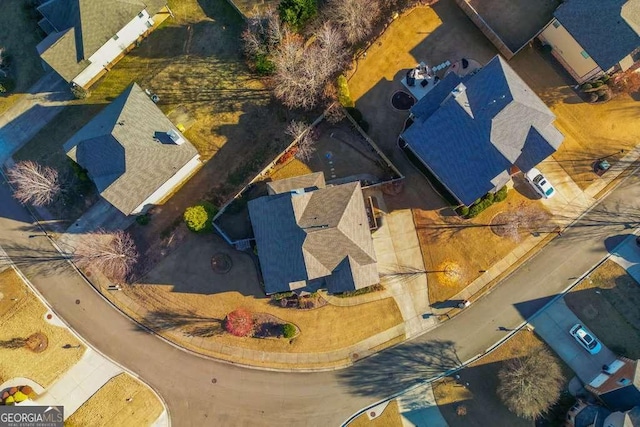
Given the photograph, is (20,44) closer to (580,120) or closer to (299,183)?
(299,183)

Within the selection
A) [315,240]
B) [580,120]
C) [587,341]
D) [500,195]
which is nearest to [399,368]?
[315,240]

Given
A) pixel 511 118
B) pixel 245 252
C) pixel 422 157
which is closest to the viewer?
pixel 511 118

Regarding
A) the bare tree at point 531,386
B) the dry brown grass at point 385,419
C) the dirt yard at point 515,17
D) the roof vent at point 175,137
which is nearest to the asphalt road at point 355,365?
the dry brown grass at point 385,419

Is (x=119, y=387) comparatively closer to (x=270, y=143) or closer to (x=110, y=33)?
(x=270, y=143)

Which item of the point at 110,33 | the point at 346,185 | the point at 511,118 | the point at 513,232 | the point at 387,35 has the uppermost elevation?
the point at 110,33

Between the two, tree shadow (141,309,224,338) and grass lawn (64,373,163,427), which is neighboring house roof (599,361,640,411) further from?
grass lawn (64,373,163,427)

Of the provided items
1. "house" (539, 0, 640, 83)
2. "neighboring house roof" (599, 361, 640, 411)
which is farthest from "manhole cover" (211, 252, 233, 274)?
"house" (539, 0, 640, 83)

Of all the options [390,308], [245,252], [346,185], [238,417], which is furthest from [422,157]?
[238,417]
